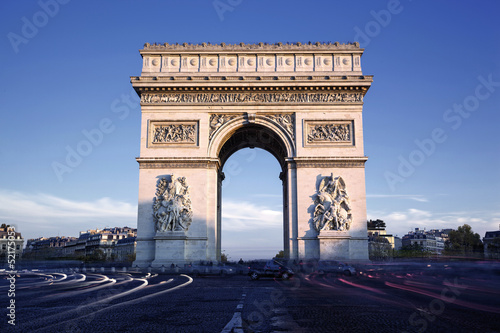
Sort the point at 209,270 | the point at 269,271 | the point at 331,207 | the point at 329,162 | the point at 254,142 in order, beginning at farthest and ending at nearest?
the point at 254,142 < the point at 329,162 < the point at 331,207 < the point at 209,270 < the point at 269,271

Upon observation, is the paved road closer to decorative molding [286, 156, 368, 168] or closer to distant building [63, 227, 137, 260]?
decorative molding [286, 156, 368, 168]

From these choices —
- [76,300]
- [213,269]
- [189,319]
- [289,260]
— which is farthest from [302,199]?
[189,319]

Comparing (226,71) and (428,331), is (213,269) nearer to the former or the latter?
(226,71)

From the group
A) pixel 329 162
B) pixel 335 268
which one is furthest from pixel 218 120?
pixel 335 268

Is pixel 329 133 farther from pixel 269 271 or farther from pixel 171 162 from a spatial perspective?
pixel 269 271

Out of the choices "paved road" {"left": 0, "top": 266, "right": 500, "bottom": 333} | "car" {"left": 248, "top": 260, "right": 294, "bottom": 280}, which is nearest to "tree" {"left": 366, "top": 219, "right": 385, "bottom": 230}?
"car" {"left": 248, "top": 260, "right": 294, "bottom": 280}

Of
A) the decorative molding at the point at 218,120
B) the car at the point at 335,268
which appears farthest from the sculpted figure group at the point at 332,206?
the decorative molding at the point at 218,120
